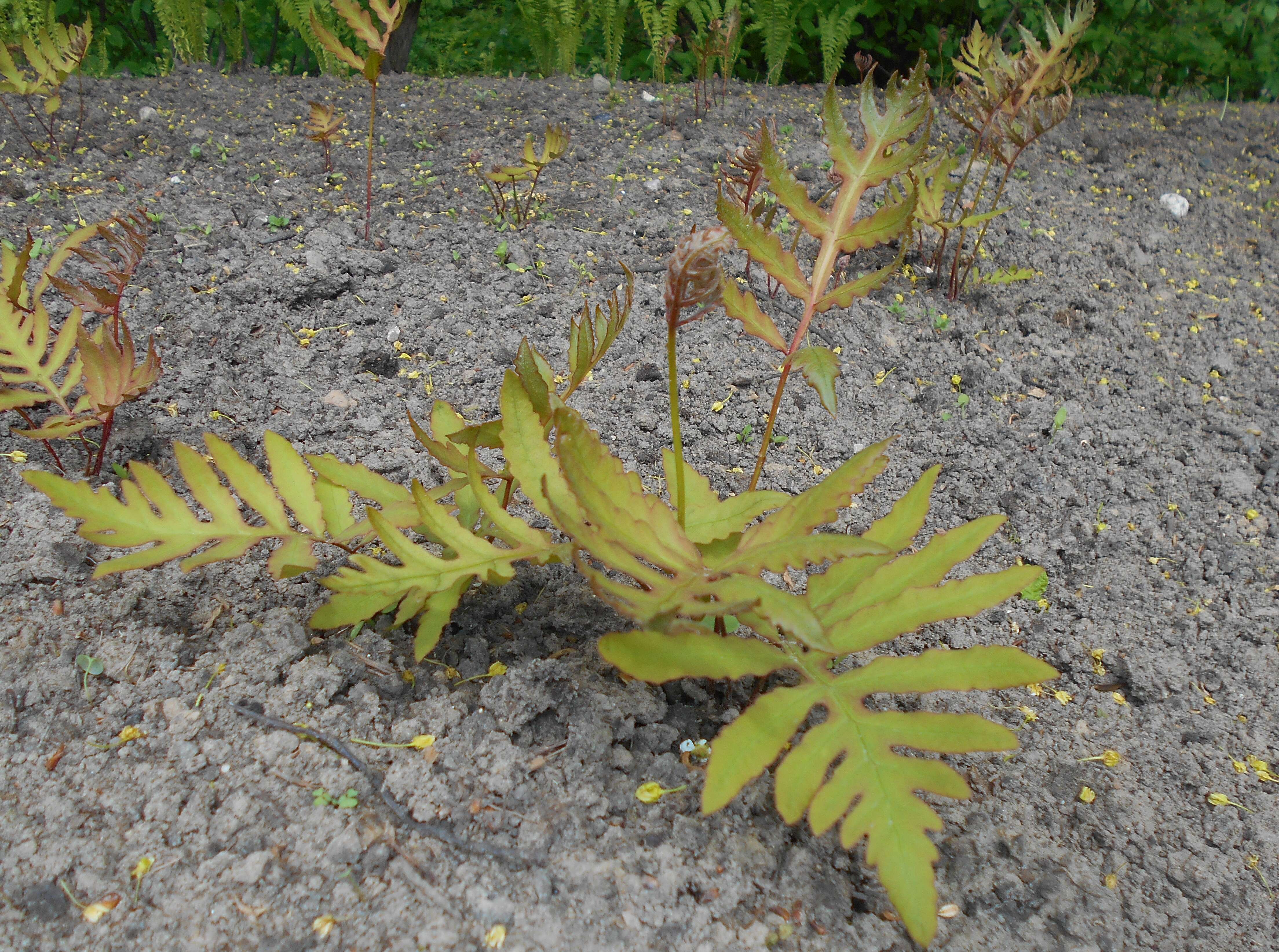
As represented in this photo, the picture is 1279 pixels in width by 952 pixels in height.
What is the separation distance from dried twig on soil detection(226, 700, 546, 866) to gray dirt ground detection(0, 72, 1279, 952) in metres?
0.02

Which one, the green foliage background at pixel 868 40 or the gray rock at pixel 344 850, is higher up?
the green foliage background at pixel 868 40

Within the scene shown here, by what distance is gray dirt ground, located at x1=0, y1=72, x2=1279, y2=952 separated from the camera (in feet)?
3.20

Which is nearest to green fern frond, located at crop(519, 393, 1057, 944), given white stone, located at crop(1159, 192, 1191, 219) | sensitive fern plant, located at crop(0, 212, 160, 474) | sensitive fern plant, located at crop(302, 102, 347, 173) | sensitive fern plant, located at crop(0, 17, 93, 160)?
sensitive fern plant, located at crop(0, 212, 160, 474)

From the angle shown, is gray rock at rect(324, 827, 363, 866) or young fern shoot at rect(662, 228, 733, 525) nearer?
young fern shoot at rect(662, 228, 733, 525)

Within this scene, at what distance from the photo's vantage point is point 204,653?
4.03 ft

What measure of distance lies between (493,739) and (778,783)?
0.44 m

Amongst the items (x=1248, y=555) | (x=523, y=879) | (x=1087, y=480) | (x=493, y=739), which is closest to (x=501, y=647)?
(x=493, y=739)

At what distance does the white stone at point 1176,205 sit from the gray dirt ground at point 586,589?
6cm

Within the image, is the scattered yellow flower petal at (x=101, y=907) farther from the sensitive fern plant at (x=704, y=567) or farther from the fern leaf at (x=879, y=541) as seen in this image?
the fern leaf at (x=879, y=541)

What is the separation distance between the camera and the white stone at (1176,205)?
9.75 feet

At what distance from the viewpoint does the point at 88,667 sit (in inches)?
46.3

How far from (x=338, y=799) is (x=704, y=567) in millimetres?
564

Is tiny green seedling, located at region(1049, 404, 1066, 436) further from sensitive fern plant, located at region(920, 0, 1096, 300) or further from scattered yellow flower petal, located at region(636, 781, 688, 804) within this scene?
scattered yellow flower petal, located at region(636, 781, 688, 804)

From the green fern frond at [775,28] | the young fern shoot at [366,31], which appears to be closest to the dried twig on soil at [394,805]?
the young fern shoot at [366,31]
